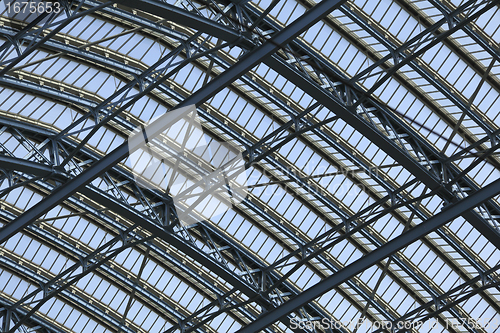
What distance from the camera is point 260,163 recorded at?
30938 millimetres

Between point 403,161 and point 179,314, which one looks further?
point 179,314

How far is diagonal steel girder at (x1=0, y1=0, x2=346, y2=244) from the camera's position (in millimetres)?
21875

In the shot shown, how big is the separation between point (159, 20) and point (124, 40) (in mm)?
1852

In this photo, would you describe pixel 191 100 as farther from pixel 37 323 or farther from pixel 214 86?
pixel 37 323

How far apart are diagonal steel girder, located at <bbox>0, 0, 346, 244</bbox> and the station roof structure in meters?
0.07

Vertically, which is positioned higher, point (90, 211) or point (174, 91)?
point (174, 91)

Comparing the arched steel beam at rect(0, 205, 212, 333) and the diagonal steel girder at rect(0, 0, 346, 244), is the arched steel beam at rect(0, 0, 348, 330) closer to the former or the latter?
the diagonal steel girder at rect(0, 0, 346, 244)

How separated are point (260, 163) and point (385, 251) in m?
6.47

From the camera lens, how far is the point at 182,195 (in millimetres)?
30203

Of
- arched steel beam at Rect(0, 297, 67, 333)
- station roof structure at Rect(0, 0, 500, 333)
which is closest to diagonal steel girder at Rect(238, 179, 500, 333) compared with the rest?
station roof structure at Rect(0, 0, 500, 333)

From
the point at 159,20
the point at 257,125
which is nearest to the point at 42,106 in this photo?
the point at 159,20

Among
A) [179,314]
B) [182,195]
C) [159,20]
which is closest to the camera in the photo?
[159,20]

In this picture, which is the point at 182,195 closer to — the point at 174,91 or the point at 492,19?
the point at 174,91

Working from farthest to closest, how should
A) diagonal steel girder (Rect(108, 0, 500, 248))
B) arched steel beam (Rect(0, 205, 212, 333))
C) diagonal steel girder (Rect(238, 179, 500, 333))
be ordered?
arched steel beam (Rect(0, 205, 212, 333)) < diagonal steel girder (Rect(238, 179, 500, 333)) < diagonal steel girder (Rect(108, 0, 500, 248))
